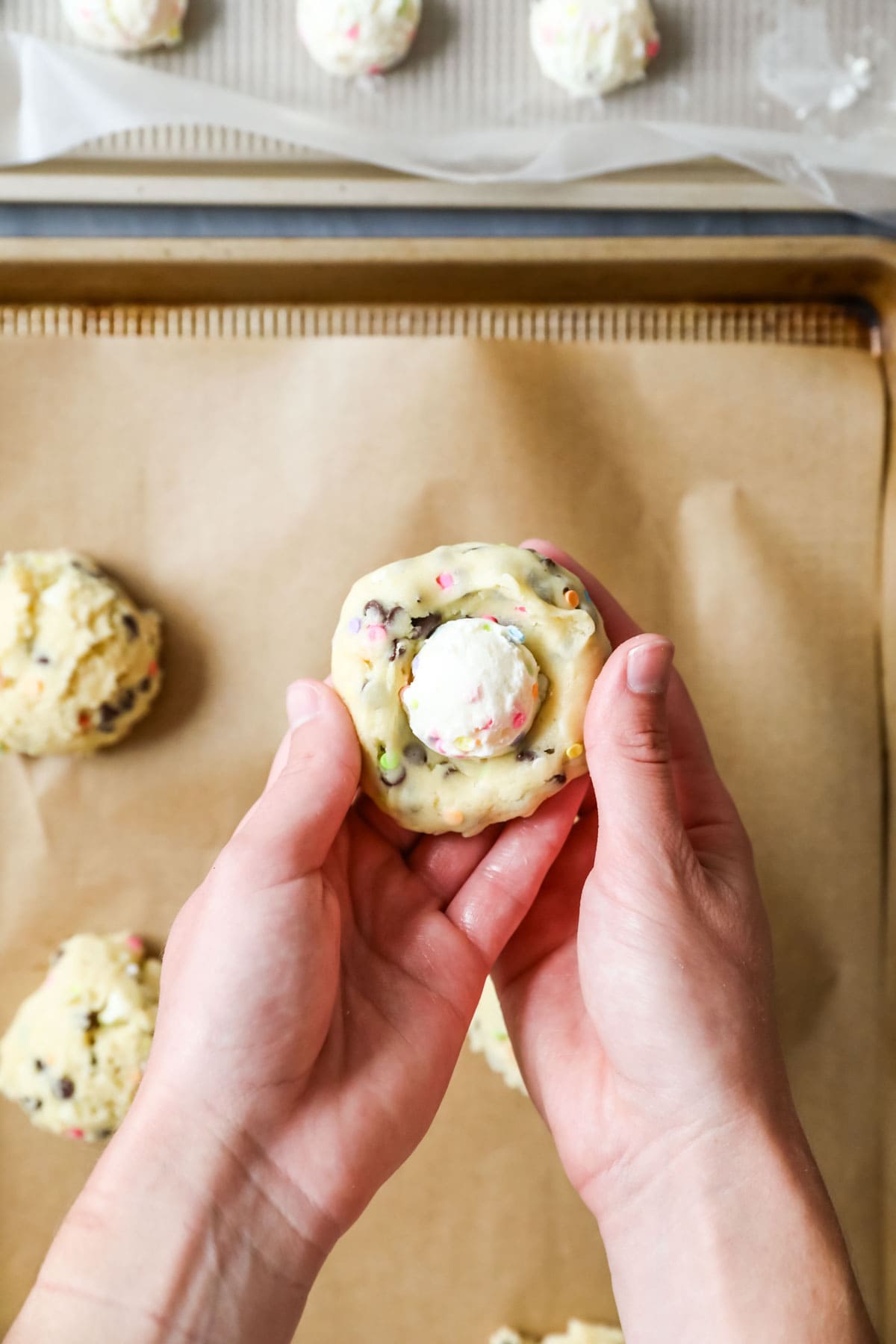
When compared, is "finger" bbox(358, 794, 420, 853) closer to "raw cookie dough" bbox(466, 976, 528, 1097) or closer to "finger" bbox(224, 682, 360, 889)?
"finger" bbox(224, 682, 360, 889)

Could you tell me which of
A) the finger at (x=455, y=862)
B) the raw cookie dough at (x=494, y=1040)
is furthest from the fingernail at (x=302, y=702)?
the raw cookie dough at (x=494, y=1040)

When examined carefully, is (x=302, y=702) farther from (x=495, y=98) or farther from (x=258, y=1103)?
(x=495, y=98)

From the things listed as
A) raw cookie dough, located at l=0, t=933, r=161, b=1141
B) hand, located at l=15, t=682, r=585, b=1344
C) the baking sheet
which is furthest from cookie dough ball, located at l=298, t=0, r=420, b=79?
raw cookie dough, located at l=0, t=933, r=161, b=1141

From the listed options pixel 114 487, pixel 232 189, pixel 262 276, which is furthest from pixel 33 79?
pixel 114 487

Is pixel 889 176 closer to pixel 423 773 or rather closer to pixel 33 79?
pixel 423 773

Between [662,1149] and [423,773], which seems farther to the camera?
[423,773]

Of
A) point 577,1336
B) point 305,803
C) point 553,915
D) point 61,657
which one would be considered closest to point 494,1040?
point 553,915
